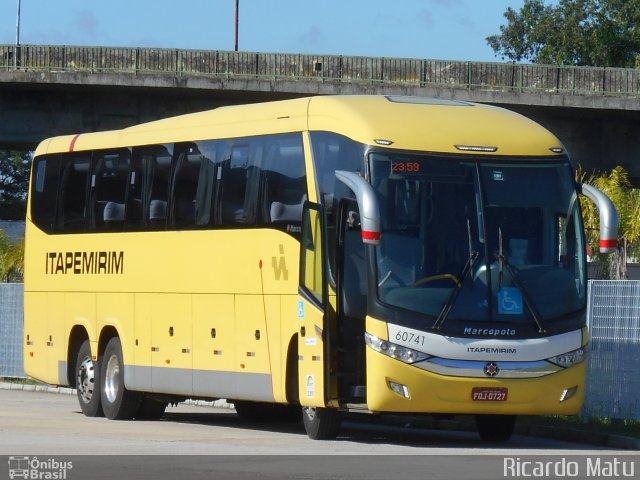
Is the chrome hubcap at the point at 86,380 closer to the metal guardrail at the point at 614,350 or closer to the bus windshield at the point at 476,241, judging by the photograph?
the metal guardrail at the point at 614,350

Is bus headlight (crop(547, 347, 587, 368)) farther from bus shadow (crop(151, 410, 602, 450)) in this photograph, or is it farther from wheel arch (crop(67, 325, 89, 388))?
wheel arch (crop(67, 325, 89, 388))

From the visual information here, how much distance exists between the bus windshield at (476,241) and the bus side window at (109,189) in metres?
6.34

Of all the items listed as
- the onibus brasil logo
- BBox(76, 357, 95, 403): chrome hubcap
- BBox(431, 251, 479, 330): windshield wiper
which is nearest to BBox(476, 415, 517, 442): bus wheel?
BBox(431, 251, 479, 330): windshield wiper

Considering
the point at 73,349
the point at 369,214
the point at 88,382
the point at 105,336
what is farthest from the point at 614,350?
the point at 73,349

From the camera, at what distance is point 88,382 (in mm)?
23875

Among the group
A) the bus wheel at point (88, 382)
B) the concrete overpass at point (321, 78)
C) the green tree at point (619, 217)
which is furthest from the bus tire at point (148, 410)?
the concrete overpass at point (321, 78)

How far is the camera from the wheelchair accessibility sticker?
693 inches

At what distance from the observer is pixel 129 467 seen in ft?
47.2

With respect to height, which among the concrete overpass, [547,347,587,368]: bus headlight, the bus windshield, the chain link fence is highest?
the concrete overpass

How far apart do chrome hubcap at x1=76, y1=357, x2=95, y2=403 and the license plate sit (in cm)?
801

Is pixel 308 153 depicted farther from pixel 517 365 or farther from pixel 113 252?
pixel 113 252

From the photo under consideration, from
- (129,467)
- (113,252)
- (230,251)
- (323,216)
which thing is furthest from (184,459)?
(113,252)

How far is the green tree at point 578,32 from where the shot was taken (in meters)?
98.0

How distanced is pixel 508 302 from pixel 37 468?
5930 millimetres
